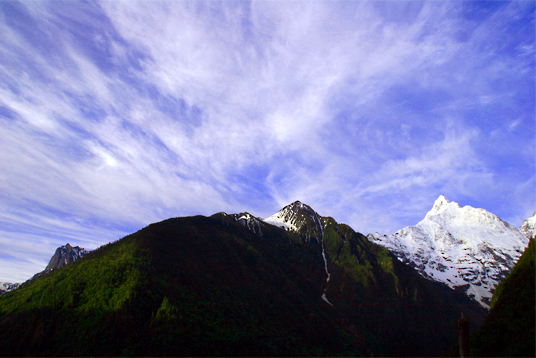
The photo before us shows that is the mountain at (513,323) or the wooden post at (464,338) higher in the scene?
the mountain at (513,323)

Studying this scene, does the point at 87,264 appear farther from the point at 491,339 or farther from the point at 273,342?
the point at 491,339

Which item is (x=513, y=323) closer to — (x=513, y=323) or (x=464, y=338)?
(x=513, y=323)

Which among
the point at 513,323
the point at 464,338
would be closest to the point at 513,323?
the point at 513,323

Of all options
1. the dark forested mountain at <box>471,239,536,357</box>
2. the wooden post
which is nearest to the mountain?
the dark forested mountain at <box>471,239,536,357</box>

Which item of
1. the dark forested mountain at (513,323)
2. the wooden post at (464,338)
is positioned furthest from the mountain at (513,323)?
the wooden post at (464,338)

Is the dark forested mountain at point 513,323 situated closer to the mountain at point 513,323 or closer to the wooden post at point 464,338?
the mountain at point 513,323

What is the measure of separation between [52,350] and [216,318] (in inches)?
2841

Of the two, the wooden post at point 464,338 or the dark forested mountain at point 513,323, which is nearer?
the wooden post at point 464,338

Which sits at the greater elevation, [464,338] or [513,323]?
[513,323]

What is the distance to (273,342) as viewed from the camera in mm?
169000

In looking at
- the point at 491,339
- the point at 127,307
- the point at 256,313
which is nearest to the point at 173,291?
the point at 127,307

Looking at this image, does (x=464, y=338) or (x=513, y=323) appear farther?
(x=513, y=323)

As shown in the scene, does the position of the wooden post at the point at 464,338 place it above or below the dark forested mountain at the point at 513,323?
below

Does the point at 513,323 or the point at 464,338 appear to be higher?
the point at 513,323
